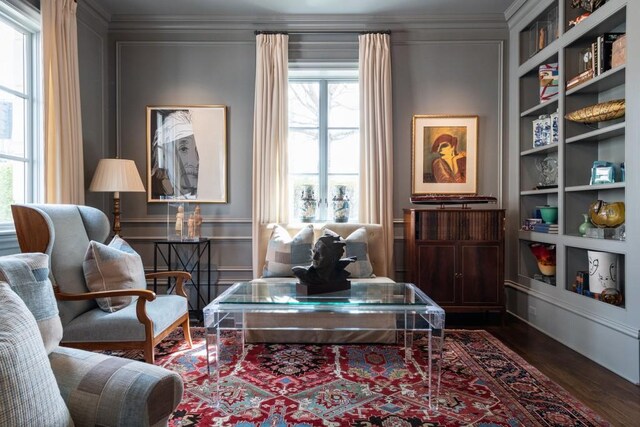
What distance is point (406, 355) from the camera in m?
3.01

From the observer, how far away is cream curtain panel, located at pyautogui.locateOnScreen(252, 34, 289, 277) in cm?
430

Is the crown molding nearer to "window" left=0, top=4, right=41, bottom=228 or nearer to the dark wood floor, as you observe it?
"window" left=0, top=4, right=41, bottom=228

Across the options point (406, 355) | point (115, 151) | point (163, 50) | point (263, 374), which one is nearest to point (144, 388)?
point (263, 374)

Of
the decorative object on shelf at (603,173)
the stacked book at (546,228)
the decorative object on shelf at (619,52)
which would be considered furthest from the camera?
the stacked book at (546,228)

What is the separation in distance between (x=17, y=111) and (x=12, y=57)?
437 mm

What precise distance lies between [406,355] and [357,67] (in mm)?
2977

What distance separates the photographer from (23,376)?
105 cm

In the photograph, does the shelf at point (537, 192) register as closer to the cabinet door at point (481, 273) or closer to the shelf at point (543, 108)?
the cabinet door at point (481, 273)

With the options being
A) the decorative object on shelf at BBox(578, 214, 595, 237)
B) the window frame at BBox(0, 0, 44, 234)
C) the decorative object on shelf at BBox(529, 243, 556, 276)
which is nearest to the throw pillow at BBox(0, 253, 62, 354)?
the window frame at BBox(0, 0, 44, 234)

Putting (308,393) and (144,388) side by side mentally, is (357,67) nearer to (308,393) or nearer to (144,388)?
(308,393)

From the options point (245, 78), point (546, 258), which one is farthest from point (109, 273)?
point (546, 258)

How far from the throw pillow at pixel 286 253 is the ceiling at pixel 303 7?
2.28 m

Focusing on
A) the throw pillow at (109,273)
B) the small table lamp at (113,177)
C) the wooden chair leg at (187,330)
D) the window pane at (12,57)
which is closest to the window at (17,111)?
the window pane at (12,57)

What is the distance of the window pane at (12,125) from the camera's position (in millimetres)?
3225
